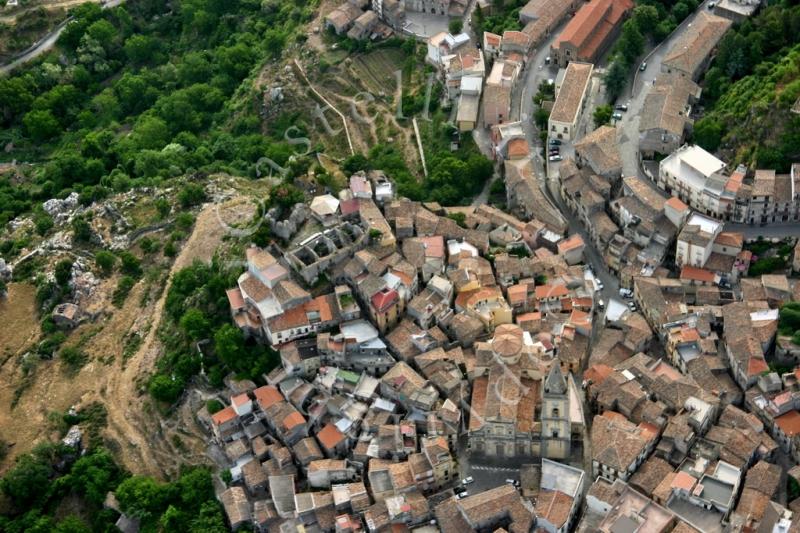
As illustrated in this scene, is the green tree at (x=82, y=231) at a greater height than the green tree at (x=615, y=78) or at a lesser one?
lesser

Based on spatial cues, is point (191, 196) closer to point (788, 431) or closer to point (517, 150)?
point (517, 150)

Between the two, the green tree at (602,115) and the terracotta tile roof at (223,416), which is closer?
the terracotta tile roof at (223,416)

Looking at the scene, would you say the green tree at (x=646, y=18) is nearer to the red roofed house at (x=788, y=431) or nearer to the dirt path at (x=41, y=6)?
the red roofed house at (x=788, y=431)

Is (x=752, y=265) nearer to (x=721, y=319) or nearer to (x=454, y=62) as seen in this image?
(x=721, y=319)

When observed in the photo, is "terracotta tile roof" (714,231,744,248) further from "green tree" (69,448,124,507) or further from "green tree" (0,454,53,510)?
"green tree" (0,454,53,510)

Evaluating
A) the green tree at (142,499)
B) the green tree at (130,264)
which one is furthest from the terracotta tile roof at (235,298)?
the green tree at (142,499)

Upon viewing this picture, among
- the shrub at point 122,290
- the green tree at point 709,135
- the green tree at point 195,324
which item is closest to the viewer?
the green tree at point 195,324

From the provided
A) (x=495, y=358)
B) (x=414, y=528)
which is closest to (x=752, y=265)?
(x=495, y=358)

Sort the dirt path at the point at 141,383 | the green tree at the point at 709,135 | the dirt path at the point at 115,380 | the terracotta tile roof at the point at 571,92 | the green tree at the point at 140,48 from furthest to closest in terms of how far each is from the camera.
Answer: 1. the green tree at the point at 140,48
2. the terracotta tile roof at the point at 571,92
3. the green tree at the point at 709,135
4. the dirt path at the point at 115,380
5. the dirt path at the point at 141,383

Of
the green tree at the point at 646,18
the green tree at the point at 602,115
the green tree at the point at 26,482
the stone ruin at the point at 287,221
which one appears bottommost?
the green tree at the point at 26,482
